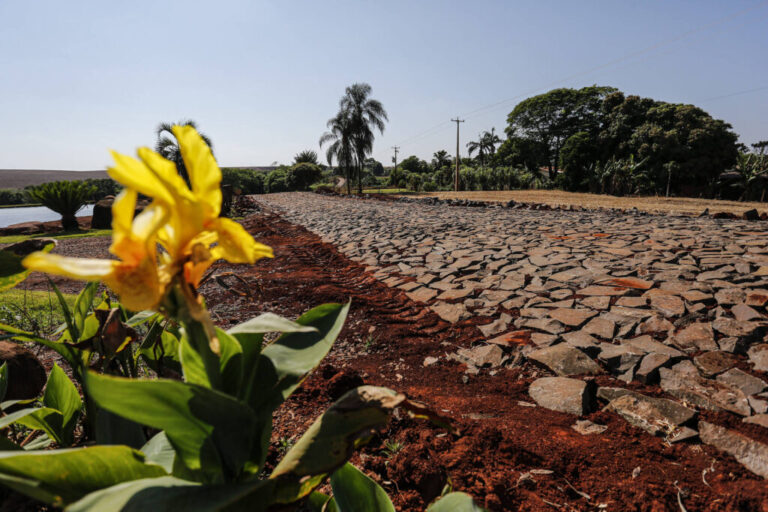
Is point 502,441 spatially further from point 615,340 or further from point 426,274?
point 426,274

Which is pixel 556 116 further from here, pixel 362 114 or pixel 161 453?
pixel 161 453

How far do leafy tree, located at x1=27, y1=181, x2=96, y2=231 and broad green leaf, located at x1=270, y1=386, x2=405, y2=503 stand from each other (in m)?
13.9

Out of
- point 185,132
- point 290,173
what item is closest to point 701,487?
point 185,132

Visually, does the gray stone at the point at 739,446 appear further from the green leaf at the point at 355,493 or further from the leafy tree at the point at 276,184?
the leafy tree at the point at 276,184

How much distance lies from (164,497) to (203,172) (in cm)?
44

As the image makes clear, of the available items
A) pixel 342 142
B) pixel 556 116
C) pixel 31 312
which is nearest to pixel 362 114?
pixel 342 142

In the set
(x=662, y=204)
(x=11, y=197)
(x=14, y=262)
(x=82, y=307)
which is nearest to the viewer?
(x=14, y=262)

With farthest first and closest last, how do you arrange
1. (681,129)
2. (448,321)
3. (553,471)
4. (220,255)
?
1. (681,129)
2. (448,321)
3. (553,471)
4. (220,255)

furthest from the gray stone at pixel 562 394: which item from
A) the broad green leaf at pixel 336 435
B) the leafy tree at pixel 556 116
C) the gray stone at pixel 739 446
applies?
the leafy tree at pixel 556 116

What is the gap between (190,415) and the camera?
580 millimetres

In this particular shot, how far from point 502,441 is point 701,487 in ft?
2.25

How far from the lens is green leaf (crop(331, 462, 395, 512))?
34.1 inches

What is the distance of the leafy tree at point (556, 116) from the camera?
2889 centimetres

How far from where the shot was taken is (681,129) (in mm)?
19891
